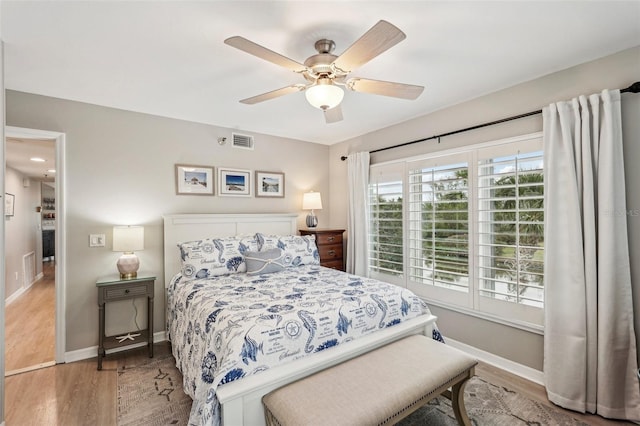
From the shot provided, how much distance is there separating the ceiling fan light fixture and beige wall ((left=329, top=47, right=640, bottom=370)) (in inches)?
51.0

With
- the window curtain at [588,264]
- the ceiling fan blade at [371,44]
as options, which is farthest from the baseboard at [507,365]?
the ceiling fan blade at [371,44]

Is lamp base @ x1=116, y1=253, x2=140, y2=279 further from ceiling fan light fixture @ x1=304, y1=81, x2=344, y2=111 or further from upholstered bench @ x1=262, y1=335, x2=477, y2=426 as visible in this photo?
ceiling fan light fixture @ x1=304, y1=81, x2=344, y2=111

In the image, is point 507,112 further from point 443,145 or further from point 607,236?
point 607,236

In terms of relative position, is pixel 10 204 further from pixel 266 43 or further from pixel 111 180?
pixel 266 43

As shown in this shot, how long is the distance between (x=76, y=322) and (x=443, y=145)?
411 centimetres

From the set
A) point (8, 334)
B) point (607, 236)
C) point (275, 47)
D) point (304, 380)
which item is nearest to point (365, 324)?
point (304, 380)

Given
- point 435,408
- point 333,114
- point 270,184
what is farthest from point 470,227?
point 270,184

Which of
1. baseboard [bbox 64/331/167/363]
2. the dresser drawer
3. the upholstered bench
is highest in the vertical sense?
the dresser drawer

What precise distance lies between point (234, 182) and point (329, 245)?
4.99 feet

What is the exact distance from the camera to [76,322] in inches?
116

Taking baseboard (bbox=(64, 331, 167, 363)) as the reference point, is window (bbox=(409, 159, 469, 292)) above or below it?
above

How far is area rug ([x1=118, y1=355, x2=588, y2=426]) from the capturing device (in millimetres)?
2053

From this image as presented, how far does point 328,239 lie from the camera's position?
13.7 feet

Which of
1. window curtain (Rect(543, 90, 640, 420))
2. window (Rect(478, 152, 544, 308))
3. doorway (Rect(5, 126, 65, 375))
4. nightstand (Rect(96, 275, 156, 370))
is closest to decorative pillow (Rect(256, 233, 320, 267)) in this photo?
nightstand (Rect(96, 275, 156, 370))
